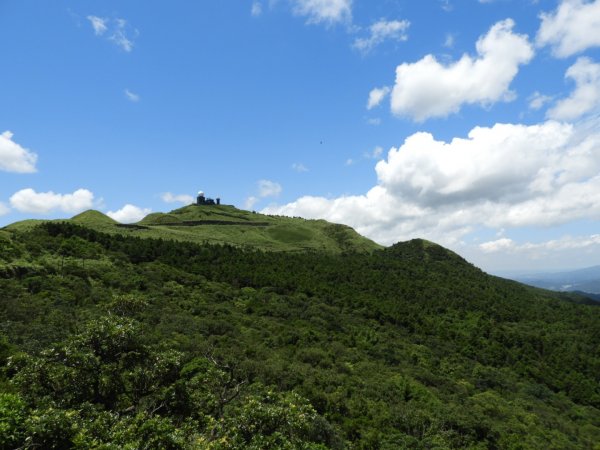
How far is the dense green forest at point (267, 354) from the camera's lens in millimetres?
21781

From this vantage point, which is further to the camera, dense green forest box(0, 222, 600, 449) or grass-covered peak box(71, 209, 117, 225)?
grass-covered peak box(71, 209, 117, 225)

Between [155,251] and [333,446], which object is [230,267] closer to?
[155,251]

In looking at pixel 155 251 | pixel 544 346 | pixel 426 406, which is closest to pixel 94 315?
pixel 426 406

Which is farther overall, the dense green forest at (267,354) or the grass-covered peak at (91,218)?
the grass-covered peak at (91,218)

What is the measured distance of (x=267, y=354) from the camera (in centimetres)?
6162

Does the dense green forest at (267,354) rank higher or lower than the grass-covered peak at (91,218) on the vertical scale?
lower

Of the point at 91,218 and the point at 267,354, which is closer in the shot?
the point at 267,354

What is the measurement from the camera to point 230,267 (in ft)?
394

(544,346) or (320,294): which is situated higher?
(320,294)

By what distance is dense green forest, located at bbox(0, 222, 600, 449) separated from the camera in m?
21.8

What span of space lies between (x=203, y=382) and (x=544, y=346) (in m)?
116

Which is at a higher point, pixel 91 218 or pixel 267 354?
pixel 91 218

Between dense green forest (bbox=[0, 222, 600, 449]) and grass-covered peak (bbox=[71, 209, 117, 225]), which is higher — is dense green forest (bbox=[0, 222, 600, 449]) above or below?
below

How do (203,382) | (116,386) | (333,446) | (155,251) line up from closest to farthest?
(116,386) → (203,382) → (333,446) → (155,251)
